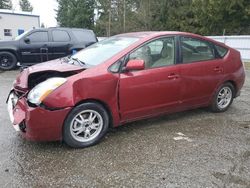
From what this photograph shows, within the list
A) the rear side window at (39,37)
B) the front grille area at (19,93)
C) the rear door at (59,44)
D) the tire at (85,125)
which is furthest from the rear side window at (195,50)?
the rear side window at (39,37)

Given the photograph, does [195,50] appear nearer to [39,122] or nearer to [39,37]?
[39,122]

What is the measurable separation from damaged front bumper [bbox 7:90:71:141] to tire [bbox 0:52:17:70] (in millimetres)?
8680

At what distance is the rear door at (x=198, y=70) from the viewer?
5.02 m

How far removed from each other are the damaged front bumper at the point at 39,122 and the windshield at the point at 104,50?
104 centimetres

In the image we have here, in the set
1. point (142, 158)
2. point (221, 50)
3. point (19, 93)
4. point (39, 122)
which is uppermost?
point (221, 50)

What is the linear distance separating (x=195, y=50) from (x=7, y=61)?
9028mm

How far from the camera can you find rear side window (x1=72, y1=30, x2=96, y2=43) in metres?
12.5

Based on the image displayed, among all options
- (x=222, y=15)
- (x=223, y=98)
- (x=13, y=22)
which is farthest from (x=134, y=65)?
(x=13, y=22)

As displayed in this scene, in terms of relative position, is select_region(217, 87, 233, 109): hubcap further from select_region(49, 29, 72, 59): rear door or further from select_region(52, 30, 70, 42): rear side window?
select_region(52, 30, 70, 42): rear side window

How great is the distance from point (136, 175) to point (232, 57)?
3.45m

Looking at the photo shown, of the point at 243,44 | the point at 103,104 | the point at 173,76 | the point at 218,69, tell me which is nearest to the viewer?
the point at 103,104

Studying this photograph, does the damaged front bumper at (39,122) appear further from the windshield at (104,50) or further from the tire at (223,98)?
the tire at (223,98)

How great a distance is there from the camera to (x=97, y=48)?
5.11m

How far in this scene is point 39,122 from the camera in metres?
3.74
